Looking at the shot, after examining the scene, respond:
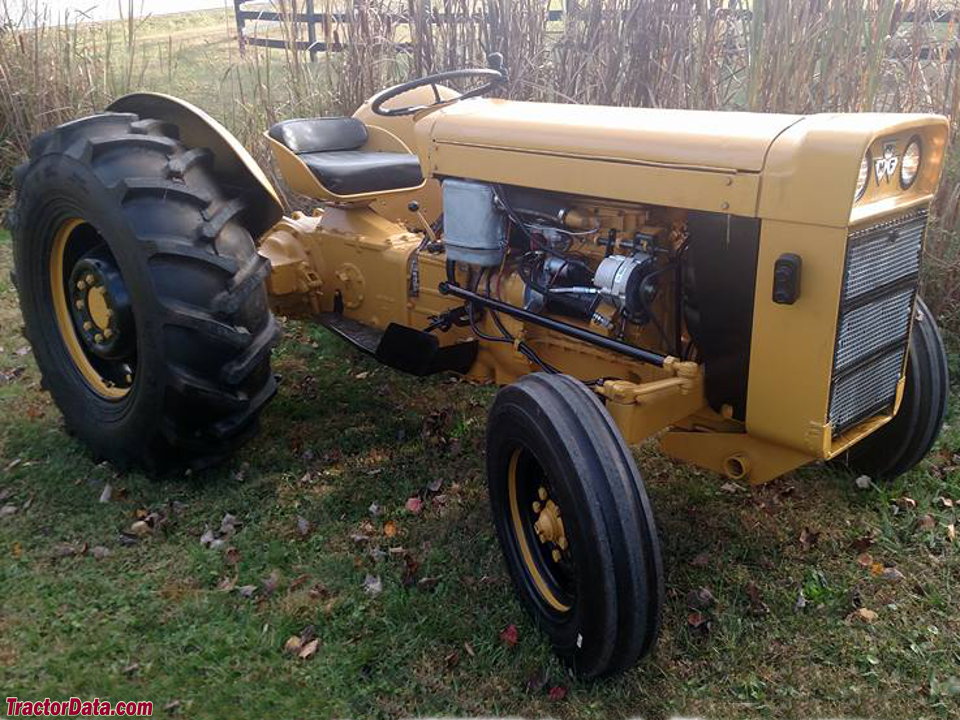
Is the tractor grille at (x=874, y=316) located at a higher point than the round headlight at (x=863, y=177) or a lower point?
lower

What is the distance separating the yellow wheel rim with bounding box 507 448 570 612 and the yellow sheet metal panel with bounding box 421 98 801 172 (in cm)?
90

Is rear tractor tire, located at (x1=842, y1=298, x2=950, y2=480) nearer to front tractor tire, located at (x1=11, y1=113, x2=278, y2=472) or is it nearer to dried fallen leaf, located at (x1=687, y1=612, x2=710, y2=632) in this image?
dried fallen leaf, located at (x1=687, y1=612, x2=710, y2=632)

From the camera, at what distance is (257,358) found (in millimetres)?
2982

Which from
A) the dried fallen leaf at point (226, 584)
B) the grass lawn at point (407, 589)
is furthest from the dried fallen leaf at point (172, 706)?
the dried fallen leaf at point (226, 584)

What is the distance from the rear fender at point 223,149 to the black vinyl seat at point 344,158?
14.3 inches

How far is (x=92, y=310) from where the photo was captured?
325cm

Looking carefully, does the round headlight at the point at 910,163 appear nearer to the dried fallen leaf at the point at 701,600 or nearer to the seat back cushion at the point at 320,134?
the dried fallen leaf at the point at 701,600

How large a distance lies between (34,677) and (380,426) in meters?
1.68

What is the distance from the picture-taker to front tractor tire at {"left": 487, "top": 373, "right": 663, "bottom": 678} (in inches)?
82.7

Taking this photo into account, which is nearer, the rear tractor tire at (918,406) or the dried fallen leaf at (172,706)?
the dried fallen leaf at (172,706)

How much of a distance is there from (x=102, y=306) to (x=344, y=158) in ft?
3.94

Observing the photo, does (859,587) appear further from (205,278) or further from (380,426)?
(205,278)

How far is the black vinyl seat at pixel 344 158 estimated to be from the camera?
11.8 ft

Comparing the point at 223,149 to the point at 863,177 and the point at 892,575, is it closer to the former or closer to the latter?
the point at 863,177
